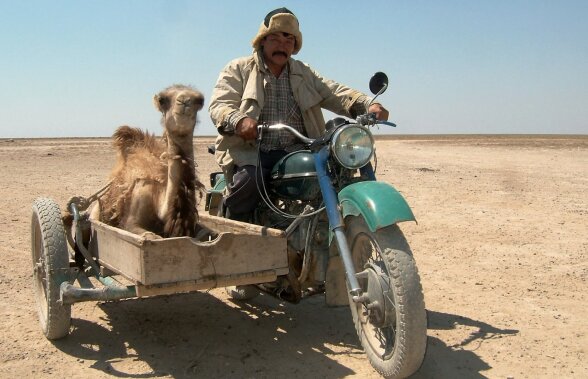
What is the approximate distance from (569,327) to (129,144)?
363 centimetres

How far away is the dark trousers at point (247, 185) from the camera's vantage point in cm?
427

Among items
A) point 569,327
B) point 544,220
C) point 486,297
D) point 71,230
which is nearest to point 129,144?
point 71,230

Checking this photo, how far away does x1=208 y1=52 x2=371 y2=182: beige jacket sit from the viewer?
4.41 metres

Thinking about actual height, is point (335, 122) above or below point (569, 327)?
above

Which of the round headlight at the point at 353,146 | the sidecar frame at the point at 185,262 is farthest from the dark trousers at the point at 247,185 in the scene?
the round headlight at the point at 353,146

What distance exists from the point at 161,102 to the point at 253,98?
821 mm

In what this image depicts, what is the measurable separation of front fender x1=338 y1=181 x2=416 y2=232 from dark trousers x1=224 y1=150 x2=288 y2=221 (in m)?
0.87

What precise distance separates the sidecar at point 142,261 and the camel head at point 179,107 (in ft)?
2.29

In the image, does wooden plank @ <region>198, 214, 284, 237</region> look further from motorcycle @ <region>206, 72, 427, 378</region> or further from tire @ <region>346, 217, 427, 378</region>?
tire @ <region>346, 217, 427, 378</region>

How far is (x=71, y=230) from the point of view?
4848mm

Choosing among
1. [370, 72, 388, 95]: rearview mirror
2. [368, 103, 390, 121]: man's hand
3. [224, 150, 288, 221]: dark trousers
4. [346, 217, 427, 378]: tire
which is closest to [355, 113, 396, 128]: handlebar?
[370, 72, 388, 95]: rearview mirror

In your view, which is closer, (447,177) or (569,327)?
(569,327)

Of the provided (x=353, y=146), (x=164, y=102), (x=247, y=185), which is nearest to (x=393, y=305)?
(x=353, y=146)

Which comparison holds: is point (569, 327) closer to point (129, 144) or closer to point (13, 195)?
point (129, 144)
